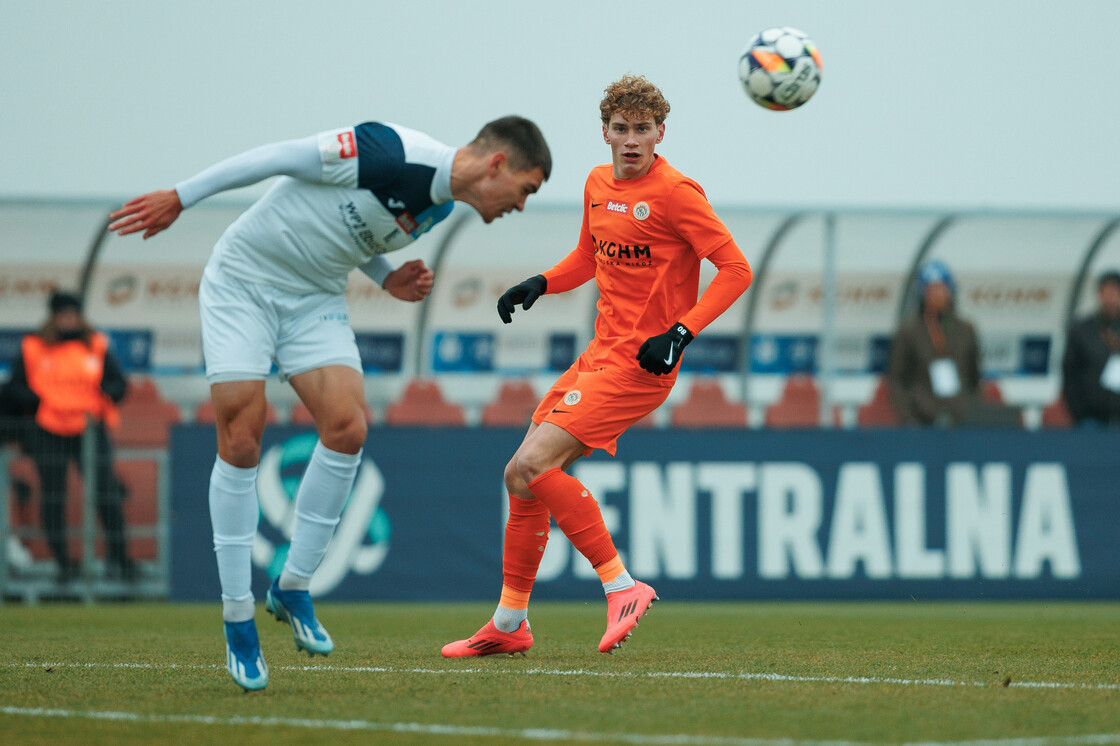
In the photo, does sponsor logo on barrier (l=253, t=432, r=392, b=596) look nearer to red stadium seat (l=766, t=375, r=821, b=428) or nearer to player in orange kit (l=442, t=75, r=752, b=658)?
red stadium seat (l=766, t=375, r=821, b=428)

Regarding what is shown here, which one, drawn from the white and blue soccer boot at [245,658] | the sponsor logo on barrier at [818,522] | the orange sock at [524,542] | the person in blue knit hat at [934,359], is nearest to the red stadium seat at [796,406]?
the person in blue knit hat at [934,359]

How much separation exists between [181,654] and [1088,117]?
14.0 meters

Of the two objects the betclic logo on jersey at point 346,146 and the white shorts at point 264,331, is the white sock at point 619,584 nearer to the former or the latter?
the white shorts at point 264,331

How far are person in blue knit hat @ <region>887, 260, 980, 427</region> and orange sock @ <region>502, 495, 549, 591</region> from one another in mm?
6003

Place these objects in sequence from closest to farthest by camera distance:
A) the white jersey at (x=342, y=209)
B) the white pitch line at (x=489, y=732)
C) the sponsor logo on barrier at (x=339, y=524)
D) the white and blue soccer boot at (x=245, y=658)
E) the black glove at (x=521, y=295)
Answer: the white pitch line at (x=489, y=732) < the white and blue soccer boot at (x=245, y=658) < the white jersey at (x=342, y=209) < the black glove at (x=521, y=295) < the sponsor logo on barrier at (x=339, y=524)

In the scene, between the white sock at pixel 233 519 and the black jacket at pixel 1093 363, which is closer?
the white sock at pixel 233 519

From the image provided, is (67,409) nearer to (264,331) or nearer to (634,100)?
(264,331)

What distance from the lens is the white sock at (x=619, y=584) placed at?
5.39 metres

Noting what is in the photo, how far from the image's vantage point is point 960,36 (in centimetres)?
1631

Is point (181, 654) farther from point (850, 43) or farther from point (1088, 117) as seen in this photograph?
point (1088, 117)

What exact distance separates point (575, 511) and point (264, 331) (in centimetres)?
144

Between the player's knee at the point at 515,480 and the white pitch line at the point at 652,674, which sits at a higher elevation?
the player's knee at the point at 515,480

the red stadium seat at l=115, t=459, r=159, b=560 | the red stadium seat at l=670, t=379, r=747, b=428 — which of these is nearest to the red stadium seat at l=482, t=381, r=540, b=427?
the red stadium seat at l=670, t=379, r=747, b=428

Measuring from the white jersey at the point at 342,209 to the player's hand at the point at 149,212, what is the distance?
0.39m
